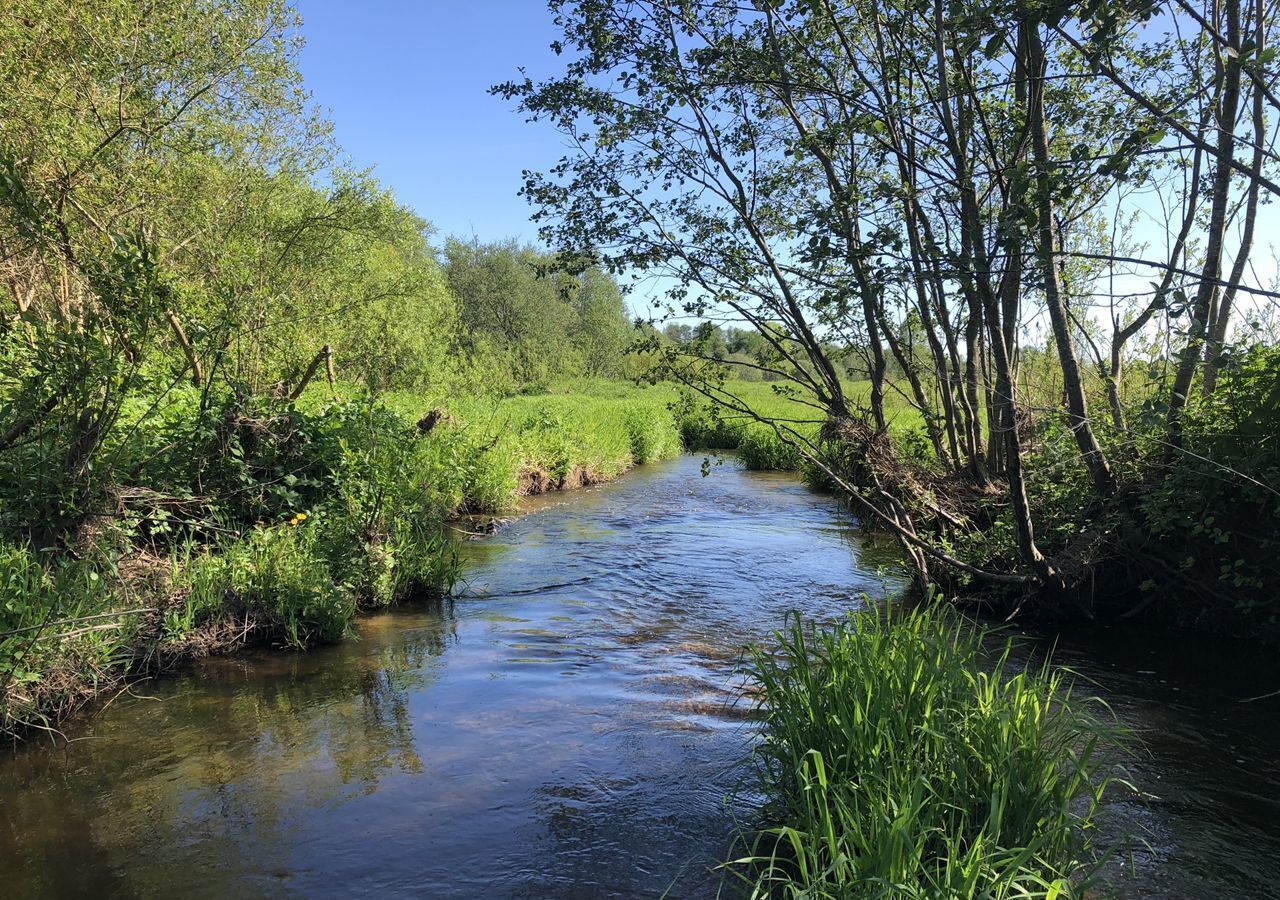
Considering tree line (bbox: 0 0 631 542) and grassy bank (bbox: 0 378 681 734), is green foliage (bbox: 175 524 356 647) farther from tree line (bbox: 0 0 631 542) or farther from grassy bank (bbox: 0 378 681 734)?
tree line (bbox: 0 0 631 542)

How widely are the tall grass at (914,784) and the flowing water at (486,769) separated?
21.3 inches

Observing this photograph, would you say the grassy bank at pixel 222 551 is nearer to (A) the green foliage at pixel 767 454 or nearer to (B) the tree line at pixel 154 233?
(B) the tree line at pixel 154 233

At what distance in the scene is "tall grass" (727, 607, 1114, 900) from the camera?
320cm

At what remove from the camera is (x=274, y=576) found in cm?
791

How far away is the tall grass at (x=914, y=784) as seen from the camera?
320cm

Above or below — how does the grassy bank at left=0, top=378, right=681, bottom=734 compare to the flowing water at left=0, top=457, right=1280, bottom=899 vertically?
above

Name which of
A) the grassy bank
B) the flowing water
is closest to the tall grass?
the flowing water

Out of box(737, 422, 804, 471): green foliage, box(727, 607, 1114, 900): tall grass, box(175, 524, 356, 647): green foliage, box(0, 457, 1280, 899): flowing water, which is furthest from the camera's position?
box(737, 422, 804, 471): green foliage

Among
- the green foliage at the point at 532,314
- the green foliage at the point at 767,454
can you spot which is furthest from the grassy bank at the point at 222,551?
the green foliage at the point at 532,314

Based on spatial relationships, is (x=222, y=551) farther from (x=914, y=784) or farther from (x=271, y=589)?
(x=914, y=784)

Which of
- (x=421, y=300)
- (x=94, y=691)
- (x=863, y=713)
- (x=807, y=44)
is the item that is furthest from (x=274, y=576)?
(x=421, y=300)

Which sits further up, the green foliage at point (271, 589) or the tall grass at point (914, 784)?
the green foliage at point (271, 589)

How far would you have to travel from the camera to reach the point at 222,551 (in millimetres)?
8281

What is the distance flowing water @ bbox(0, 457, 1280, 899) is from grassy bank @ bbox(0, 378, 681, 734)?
0.41m
